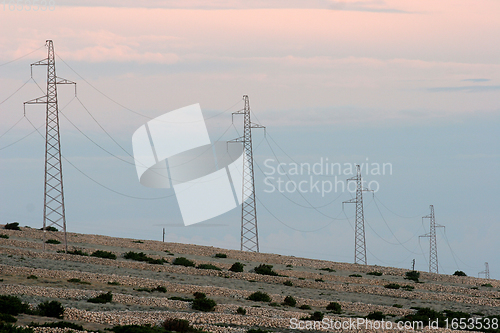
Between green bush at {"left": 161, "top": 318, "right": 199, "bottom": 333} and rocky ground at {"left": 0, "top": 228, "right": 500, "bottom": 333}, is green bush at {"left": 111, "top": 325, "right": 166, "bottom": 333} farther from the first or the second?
rocky ground at {"left": 0, "top": 228, "right": 500, "bottom": 333}

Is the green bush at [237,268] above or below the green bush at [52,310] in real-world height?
above

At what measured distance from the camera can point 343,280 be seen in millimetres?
56906

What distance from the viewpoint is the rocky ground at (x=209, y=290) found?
31.3 m

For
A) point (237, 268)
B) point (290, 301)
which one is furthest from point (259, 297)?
point (237, 268)

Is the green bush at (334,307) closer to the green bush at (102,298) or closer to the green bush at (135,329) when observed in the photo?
the green bush at (102,298)

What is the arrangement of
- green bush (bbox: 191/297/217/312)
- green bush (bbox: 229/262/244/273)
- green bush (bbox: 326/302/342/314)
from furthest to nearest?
green bush (bbox: 229/262/244/273) → green bush (bbox: 326/302/342/314) → green bush (bbox: 191/297/217/312)

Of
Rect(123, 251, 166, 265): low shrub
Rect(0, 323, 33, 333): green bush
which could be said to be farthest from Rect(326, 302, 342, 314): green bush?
Rect(123, 251, 166, 265): low shrub

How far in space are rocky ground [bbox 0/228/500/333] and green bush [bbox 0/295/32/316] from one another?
0.54 metres

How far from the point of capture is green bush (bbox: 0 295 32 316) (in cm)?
2953

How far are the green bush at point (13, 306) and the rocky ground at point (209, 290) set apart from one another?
539 mm

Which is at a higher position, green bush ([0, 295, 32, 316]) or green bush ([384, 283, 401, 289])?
green bush ([384, 283, 401, 289])

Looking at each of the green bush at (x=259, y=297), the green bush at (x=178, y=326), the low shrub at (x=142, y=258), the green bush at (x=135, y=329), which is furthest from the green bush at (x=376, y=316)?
the low shrub at (x=142, y=258)

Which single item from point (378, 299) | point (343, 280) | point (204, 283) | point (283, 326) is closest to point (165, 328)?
point (283, 326)

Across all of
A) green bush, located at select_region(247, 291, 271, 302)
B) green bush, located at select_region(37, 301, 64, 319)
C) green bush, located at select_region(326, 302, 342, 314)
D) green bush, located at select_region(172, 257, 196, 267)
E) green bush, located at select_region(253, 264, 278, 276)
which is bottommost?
green bush, located at select_region(37, 301, 64, 319)
